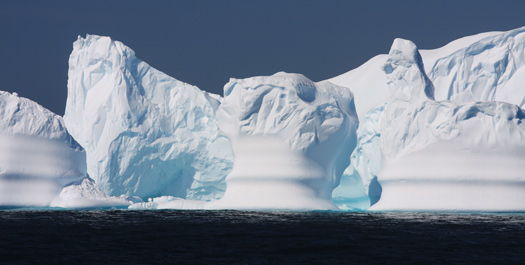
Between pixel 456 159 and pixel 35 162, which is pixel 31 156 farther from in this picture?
pixel 456 159

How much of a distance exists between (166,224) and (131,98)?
1161cm

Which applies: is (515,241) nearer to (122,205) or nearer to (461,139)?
(461,139)

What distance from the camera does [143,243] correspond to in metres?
17.8

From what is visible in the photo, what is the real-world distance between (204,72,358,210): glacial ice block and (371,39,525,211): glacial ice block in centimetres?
229

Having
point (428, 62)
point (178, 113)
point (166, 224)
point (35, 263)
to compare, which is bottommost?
point (35, 263)

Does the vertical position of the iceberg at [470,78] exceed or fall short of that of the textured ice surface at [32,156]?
it exceeds it

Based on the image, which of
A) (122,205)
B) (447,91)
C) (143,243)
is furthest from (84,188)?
(447,91)

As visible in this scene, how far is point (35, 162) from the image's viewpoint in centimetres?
2997

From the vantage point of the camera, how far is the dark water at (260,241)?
1529 cm

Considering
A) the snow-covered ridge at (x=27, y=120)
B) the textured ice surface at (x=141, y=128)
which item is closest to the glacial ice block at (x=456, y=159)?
the textured ice surface at (x=141, y=128)

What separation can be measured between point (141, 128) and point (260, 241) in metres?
16.9

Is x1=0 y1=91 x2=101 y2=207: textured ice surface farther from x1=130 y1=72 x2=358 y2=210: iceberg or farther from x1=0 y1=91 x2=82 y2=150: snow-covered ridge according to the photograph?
x1=130 y1=72 x2=358 y2=210: iceberg

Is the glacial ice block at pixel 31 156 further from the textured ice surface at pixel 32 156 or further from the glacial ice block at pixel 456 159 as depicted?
the glacial ice block at pixel 456 159

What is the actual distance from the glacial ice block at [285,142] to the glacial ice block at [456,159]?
229cm
